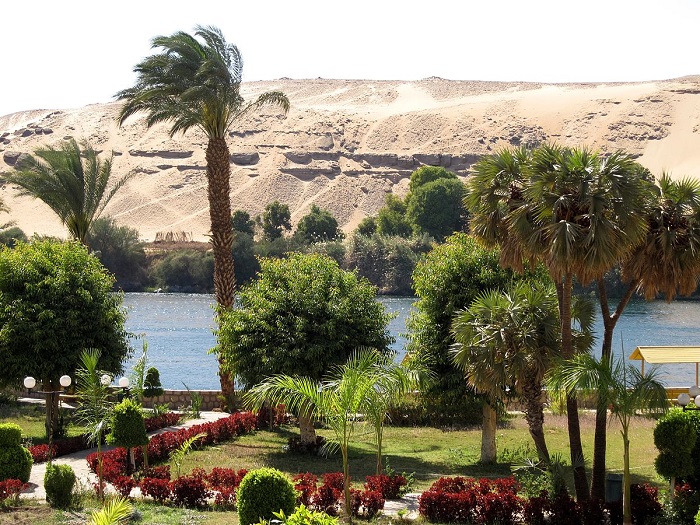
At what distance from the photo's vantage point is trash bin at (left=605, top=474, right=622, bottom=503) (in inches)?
605

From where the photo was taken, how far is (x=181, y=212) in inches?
5266

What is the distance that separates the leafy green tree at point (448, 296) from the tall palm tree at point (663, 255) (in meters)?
5.42

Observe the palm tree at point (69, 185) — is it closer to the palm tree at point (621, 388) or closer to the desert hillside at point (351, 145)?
the palm tree at point (621, 388)

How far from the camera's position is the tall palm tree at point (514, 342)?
1596cm

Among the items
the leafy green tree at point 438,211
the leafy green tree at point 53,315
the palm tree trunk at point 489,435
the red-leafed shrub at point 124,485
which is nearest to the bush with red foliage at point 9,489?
the red-leafed shrub at point 124,485

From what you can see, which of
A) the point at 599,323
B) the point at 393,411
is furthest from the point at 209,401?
the point at 599,323

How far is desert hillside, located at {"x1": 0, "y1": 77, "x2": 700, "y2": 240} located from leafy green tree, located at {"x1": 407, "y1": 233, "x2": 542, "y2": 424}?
101m

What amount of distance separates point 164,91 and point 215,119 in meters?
1.55

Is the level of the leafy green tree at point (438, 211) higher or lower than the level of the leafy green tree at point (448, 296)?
higher

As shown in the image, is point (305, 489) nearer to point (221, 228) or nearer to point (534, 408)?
point (534, 408)

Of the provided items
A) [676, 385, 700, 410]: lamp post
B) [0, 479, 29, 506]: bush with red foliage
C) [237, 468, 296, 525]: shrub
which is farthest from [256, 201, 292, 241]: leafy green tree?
[237, 468, 296, 525]: shrub

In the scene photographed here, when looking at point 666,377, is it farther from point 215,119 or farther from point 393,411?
point 215,119

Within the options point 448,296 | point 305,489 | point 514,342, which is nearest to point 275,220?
point 448,296

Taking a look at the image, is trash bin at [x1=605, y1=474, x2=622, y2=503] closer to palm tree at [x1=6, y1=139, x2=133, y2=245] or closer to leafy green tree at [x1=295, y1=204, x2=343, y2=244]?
palm tree at [x1=6, y1=139, x2=133, y2=245]
